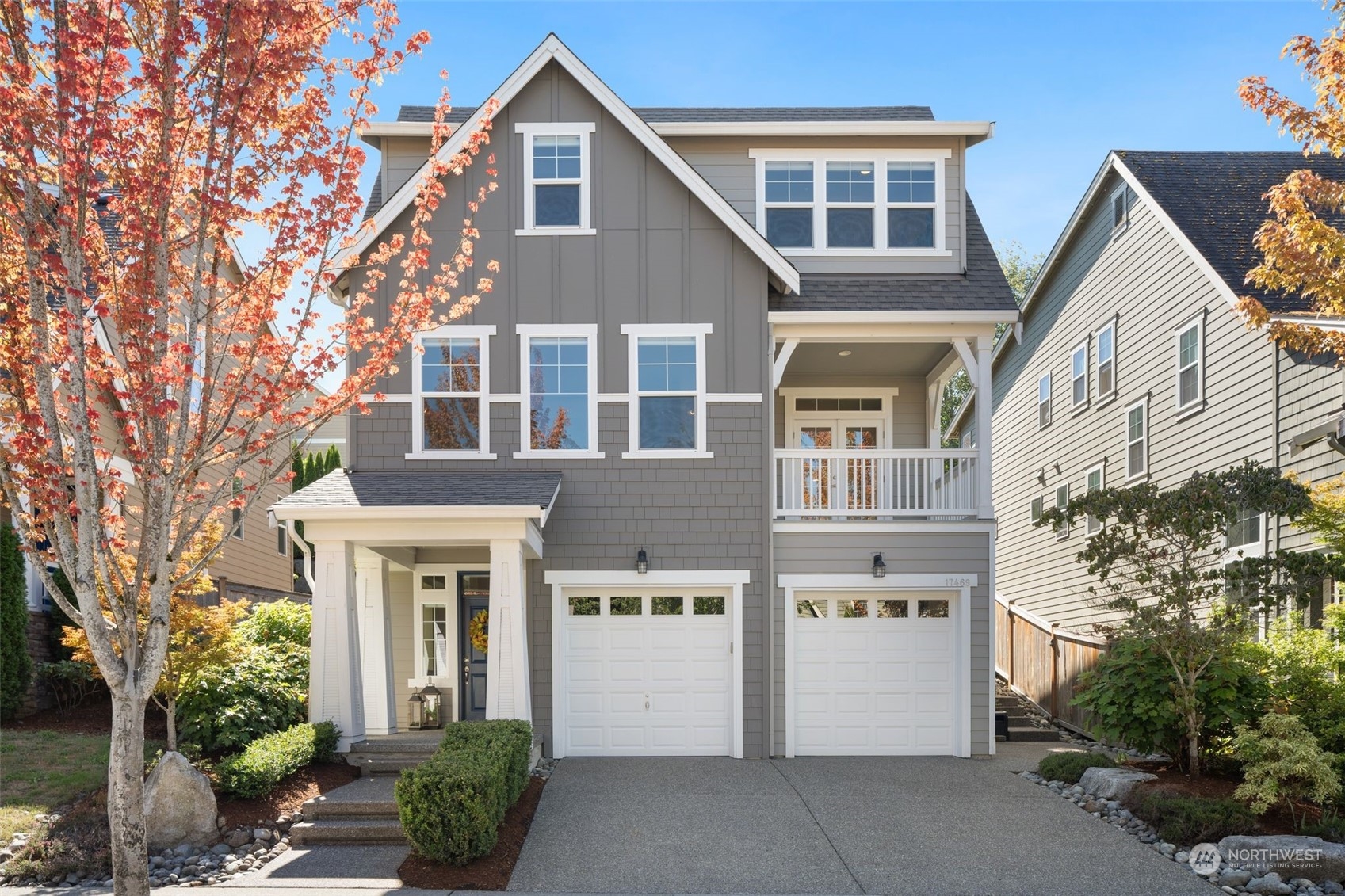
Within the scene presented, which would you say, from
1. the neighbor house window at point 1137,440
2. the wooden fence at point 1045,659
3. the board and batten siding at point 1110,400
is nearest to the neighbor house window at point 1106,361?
the board and batten siding at point 1110,400

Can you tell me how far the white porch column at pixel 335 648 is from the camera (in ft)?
41.5

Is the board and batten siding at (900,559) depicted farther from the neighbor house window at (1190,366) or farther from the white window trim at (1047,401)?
the white window trim at (1047,401)

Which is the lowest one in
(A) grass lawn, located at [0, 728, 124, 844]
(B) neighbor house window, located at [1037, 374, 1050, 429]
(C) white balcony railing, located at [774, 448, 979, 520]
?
(A) grass lawn, located at [0, 728, 124, 844]

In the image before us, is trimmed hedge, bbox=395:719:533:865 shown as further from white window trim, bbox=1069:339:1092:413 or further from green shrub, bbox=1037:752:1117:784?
white window trim, bbox=1069:339:1092:413

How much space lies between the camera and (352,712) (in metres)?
12.7

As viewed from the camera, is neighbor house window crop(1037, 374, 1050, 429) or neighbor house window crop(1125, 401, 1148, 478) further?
neighbor house window crop(1037, 374, 1050, 429)

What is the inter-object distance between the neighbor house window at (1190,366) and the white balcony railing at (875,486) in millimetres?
3990

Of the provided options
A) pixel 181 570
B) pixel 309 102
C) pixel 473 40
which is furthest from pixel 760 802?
pixel 473 40

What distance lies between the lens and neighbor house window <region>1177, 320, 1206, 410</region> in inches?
647

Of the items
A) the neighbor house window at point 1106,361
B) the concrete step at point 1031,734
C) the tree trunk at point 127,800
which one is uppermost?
the neighbor house window at point 1106,361

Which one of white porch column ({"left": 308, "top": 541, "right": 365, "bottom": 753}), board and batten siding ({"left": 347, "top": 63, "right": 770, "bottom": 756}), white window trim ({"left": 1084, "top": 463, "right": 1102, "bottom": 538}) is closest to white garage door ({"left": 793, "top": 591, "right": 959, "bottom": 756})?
board and batten siding ({"left": 347, "top": 63, "right": 770, "bottom": 756})

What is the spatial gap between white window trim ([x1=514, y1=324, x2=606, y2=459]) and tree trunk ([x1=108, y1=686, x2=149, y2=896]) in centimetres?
801

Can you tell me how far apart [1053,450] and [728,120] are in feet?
31.3

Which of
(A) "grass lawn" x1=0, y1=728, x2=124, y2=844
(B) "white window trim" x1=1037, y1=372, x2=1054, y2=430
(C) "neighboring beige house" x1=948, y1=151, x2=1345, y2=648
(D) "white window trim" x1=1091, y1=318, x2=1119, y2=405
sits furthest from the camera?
(B) "white window trim" x1=1037, y1=372, x2=1054, y2=430
